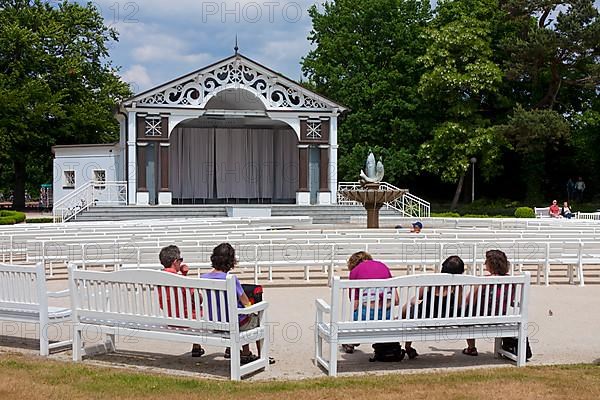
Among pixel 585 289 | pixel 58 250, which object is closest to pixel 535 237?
pixel 585 289

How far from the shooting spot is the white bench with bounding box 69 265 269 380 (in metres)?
6.24

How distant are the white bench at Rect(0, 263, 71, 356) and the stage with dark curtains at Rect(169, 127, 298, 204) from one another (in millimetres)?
31593

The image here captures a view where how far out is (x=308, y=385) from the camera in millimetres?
5754

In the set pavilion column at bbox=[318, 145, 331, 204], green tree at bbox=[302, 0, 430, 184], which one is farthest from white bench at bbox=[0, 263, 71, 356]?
green tree at bbox=[302, 0, 430, 184]

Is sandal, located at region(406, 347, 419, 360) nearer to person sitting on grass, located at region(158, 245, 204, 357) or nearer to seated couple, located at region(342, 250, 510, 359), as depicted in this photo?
seated couple, located at region(342, 250, 510, 359)

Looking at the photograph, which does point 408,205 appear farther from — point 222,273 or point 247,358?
point 247,358

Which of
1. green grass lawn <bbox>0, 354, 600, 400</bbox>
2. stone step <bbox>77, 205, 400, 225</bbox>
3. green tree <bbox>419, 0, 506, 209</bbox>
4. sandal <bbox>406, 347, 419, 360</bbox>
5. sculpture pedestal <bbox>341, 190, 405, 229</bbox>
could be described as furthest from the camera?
green tree <bbox>419, 0, 506, 209</bbox>

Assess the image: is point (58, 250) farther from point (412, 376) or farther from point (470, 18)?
point (470, 18)

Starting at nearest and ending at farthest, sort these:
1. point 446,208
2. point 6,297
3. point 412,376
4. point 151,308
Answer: point 412,376 < point 151,308 < point 6,297 < point 446,208

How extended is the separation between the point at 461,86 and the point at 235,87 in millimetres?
12794

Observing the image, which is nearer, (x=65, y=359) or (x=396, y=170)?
(x=65, y=359)

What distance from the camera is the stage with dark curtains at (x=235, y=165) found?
129ft

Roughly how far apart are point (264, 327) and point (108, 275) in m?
1.50

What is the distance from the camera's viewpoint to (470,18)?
39812 millimetres
